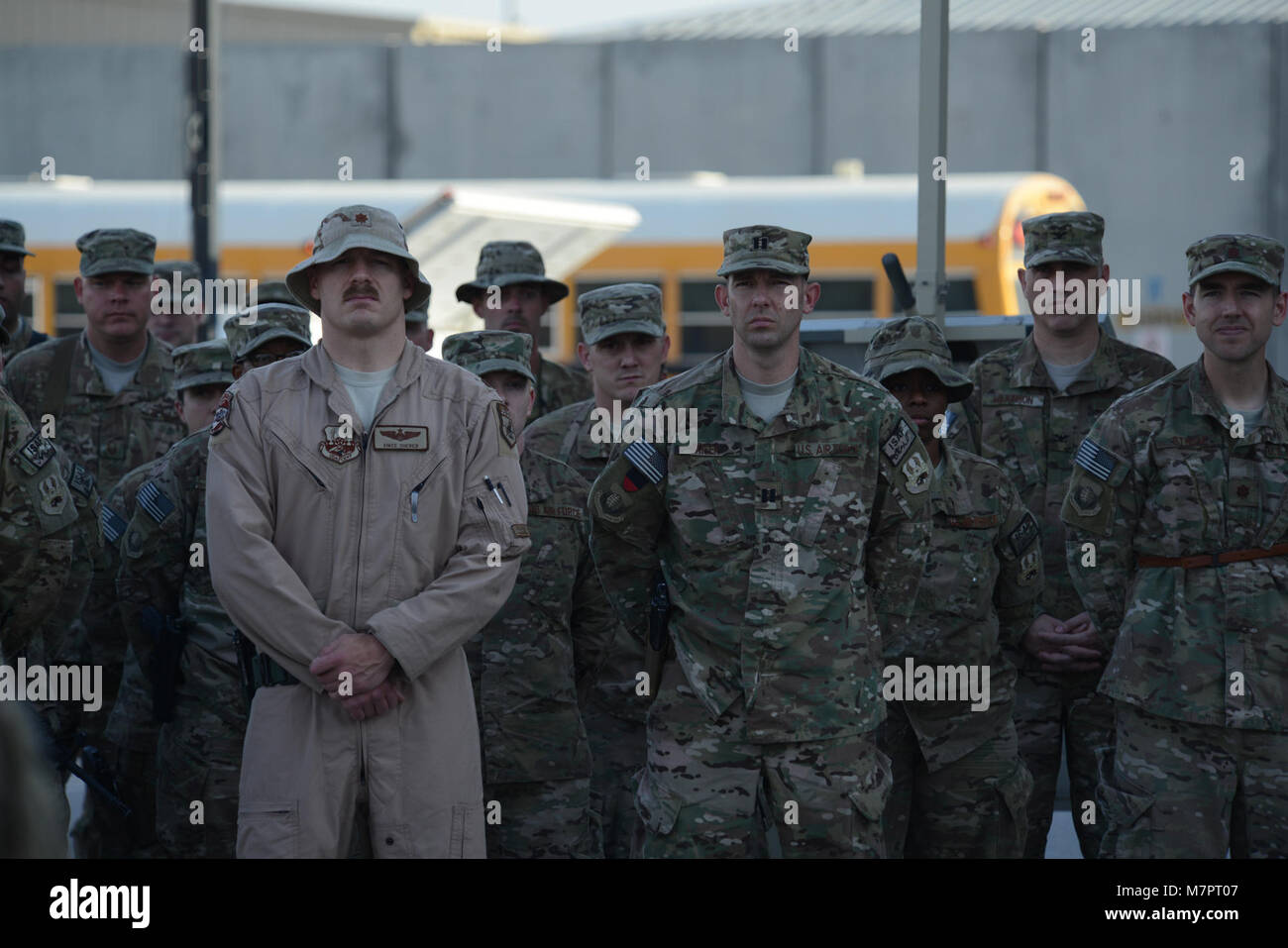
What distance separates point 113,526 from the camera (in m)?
5.73

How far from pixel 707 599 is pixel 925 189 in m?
2.50

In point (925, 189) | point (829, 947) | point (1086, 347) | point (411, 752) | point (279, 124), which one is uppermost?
point (279, 124)

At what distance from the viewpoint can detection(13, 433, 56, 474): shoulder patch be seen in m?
4.90

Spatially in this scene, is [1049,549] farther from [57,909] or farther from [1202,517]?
[57,909]

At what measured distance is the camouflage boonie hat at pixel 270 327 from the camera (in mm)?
5918

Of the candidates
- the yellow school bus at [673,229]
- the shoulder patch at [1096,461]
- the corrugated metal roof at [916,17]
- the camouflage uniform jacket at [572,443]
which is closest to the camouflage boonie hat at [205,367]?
the camouflage uniform jacket at [572,443]

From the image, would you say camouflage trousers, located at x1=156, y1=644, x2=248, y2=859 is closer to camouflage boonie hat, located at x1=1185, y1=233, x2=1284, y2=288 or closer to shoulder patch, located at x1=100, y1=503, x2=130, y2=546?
shoulder patch, located at x1=100, y1=503, x2=130, y2=546

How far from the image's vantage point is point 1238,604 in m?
5.00

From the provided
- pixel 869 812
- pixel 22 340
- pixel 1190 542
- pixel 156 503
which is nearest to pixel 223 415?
pixel 156 503

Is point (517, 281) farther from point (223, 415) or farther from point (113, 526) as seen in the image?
point (223, 415)

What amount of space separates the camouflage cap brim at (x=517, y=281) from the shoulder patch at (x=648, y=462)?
2659mm

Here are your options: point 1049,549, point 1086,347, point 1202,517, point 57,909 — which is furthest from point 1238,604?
point 57,909

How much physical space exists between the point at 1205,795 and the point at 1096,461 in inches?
40.9

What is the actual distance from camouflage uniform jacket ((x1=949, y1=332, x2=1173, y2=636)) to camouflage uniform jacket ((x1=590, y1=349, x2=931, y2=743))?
1.45 metres
